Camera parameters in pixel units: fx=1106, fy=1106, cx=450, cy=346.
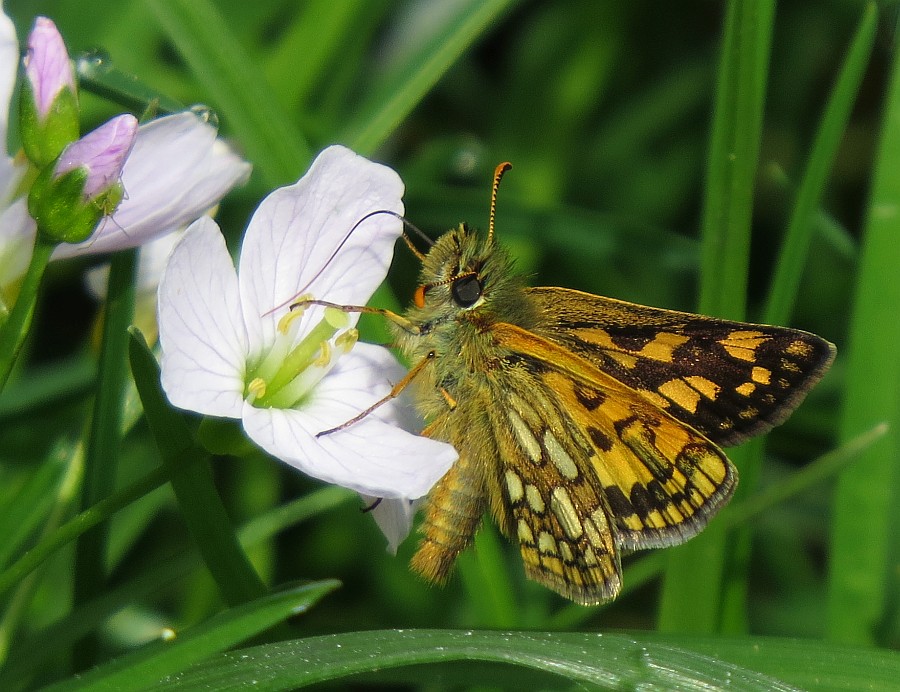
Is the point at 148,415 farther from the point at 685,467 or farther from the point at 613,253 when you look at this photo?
the point at 613,253

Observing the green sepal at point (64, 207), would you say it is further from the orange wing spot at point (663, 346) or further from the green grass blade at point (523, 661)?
the orange wing spot at point (663, 346)

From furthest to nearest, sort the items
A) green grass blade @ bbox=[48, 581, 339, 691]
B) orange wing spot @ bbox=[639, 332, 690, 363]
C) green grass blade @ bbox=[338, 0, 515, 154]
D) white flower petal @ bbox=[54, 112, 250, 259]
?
green grass blade @ bbox=[338, 0, 515, 154]
orange wing spot @ bbox=[639, 332, 690, 363]
white flower petal @ bbox=[54, 112, 250, 259]
green grass blade @ bbox=[48, 581, 339, 691]

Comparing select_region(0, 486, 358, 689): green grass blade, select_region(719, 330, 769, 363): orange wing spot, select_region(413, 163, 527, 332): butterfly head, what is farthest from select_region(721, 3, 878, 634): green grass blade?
select_region(0, 486, 358, 689): green grass blade

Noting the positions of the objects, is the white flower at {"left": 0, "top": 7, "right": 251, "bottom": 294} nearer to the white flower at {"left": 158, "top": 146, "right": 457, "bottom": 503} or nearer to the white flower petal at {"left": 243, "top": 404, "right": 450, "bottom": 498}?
the white flower at {"left": 158, "top": 146, "right": 457, "bottom": 503}

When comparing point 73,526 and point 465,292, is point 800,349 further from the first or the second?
point 73,526

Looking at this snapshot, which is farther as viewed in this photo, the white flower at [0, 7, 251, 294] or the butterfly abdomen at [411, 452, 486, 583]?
the butterfly abdomen at [411, 452, 486, 583]

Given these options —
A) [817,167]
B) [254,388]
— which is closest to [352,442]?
[254,388]
